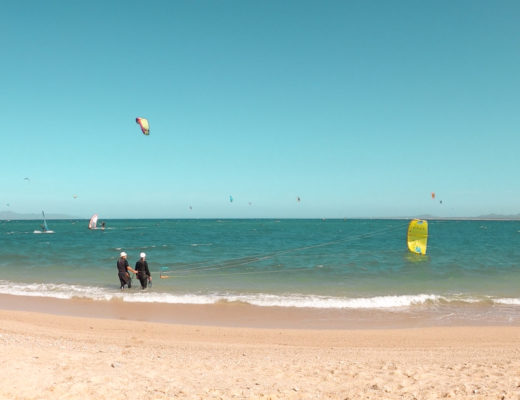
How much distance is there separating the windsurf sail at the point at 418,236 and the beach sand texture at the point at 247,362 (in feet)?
53.3

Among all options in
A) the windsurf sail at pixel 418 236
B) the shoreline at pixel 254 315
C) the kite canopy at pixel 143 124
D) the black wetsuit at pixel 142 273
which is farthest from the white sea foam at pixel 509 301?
the kite canopy at pixel 143 124

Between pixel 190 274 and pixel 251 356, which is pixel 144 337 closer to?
pixel 251 356

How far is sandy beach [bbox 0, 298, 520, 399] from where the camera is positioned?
510 cm

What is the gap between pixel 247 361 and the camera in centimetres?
684

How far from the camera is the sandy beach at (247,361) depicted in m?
5.10

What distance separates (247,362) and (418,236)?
69.4 ft

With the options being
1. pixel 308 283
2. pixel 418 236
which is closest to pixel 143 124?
pixel 308 283

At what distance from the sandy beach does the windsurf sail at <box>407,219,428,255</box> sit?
16.1 m

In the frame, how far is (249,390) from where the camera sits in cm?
521

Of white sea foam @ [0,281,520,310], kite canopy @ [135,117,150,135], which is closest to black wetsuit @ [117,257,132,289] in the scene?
white sea foam @ [0,281,520,310]

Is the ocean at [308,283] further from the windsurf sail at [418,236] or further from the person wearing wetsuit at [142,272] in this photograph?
the windsurf sail at [418,236]

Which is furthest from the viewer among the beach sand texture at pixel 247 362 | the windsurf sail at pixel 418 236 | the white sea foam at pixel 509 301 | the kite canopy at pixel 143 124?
the windsurf sail at pixel 418 236

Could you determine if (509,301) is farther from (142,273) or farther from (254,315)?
(142,273)

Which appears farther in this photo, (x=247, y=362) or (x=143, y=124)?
(x=143, y=124)
